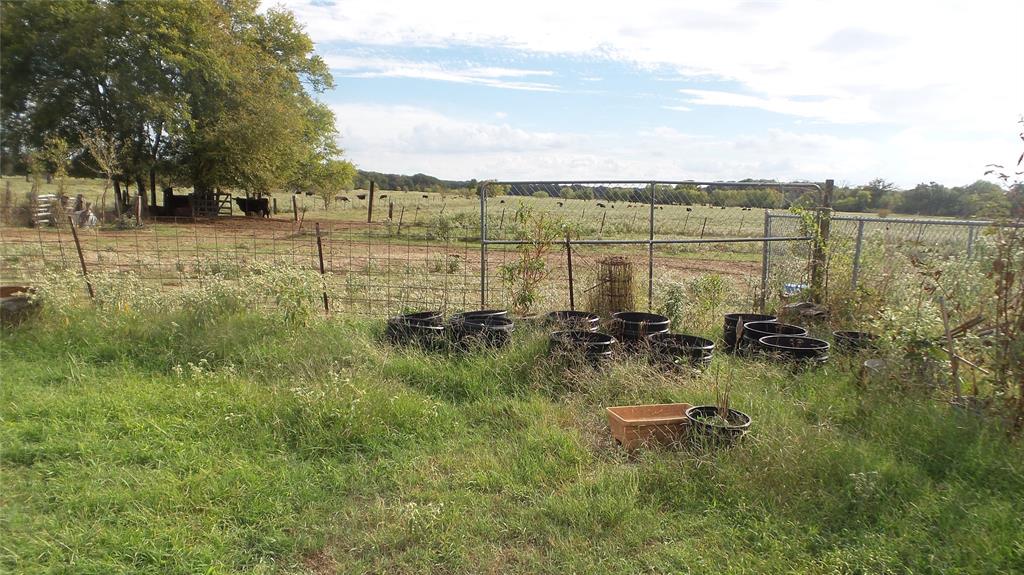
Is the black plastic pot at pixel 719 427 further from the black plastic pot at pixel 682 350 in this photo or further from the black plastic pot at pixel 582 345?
the black plastic pot at pixel 582 345

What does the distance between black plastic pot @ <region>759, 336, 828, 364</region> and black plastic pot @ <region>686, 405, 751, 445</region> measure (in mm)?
1556

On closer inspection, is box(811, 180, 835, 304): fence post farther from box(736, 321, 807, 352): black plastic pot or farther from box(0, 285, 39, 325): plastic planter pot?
box(0, 285, 39, 325): plastic planter pot

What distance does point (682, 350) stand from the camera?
5.66 metres

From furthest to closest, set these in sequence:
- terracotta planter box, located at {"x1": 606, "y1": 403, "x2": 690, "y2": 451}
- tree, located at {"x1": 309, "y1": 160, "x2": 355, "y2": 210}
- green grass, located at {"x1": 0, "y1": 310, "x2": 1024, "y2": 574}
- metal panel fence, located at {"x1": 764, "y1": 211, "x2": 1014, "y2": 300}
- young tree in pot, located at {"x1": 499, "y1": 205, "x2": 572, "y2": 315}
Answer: tree, located at {"x1": 309, "y1": 160, "x2": 355, "y2": 210} < young tree in pot, located at {"x1": 499, "y1": 205, "x2": 572, "y2": 315} < metal panel fence, located at {"x1": 764, "y1": 211, "x2": 1014, "y2": 300} < terracotta planter box, located at {"x1": 606, "y1": 403, "x2": 690, "y2": 451} < green grass, located at {"x1": 0, "y1": 310, "x2": 1024, "y2": 574}

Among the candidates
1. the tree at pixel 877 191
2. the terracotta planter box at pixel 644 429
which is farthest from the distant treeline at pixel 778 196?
the terracotta planter box at pixel 644 429

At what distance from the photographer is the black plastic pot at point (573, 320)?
20.8 ft

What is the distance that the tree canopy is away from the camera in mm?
25188

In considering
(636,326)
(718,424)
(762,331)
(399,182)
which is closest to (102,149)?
(636,326)

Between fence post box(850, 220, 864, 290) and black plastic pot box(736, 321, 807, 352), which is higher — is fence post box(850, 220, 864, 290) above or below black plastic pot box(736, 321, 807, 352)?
above

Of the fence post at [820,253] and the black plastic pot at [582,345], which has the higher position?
the fence post at [820,253]

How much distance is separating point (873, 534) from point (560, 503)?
161cm

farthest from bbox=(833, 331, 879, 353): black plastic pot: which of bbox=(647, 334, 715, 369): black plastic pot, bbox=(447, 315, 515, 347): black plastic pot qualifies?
bbox=(447, 315, 515, 347): black plastic pot

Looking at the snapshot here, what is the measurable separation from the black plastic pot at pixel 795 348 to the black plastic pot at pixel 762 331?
0.42 ft

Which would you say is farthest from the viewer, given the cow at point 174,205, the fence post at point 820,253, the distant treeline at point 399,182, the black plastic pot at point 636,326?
the distant treeline at point 399,182
